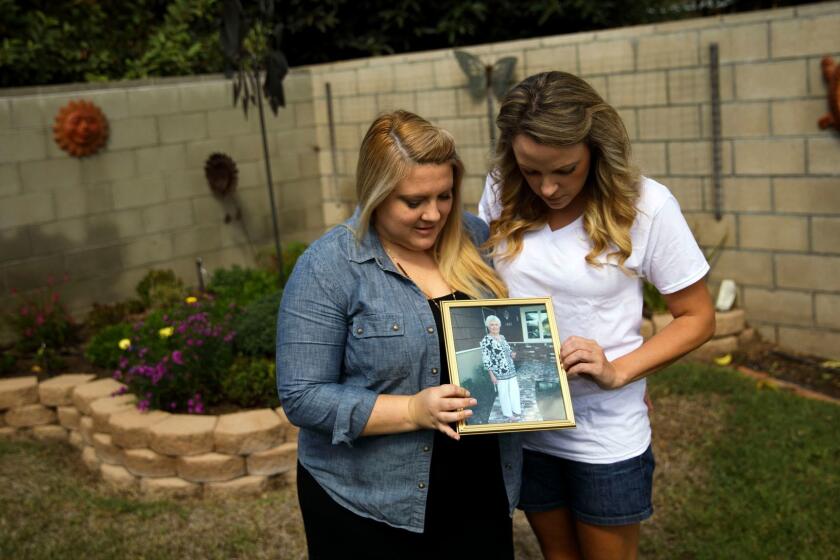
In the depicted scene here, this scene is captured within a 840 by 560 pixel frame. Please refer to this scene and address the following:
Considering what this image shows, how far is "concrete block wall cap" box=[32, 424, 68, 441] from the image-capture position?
18.1 feet

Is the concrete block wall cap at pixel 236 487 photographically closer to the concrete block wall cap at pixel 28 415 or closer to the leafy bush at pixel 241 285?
the concrete block wall cap at pixel 28 415

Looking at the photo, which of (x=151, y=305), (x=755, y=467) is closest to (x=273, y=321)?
(x=151, y=305)

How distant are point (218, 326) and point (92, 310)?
7.38ft

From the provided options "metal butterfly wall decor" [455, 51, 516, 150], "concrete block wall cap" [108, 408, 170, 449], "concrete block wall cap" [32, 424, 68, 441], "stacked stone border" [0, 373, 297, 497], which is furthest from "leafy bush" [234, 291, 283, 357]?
"metal butterfly wall decor" [455, 51, 516, 150]

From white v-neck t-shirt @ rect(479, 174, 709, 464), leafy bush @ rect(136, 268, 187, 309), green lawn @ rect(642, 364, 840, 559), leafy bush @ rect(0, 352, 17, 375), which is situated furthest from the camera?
leafy bush @ rect(136, 268, 187, 309)

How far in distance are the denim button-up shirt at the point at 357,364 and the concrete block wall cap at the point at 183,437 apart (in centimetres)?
247

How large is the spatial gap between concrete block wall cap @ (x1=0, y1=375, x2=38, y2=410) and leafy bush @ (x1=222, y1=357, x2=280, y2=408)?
1.45 m

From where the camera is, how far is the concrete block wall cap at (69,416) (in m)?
5.36

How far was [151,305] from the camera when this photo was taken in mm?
7023

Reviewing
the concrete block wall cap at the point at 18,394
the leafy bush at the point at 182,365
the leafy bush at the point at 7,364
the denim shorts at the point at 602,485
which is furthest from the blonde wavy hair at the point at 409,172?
the leafy bush at the point at 7,364

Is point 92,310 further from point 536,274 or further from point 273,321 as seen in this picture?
point 536,274

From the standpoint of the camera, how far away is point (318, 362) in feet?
6.77

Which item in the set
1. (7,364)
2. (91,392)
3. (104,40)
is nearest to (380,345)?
(91,392)

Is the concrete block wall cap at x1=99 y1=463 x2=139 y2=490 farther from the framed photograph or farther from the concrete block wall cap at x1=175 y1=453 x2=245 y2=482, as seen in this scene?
the framed photograph
